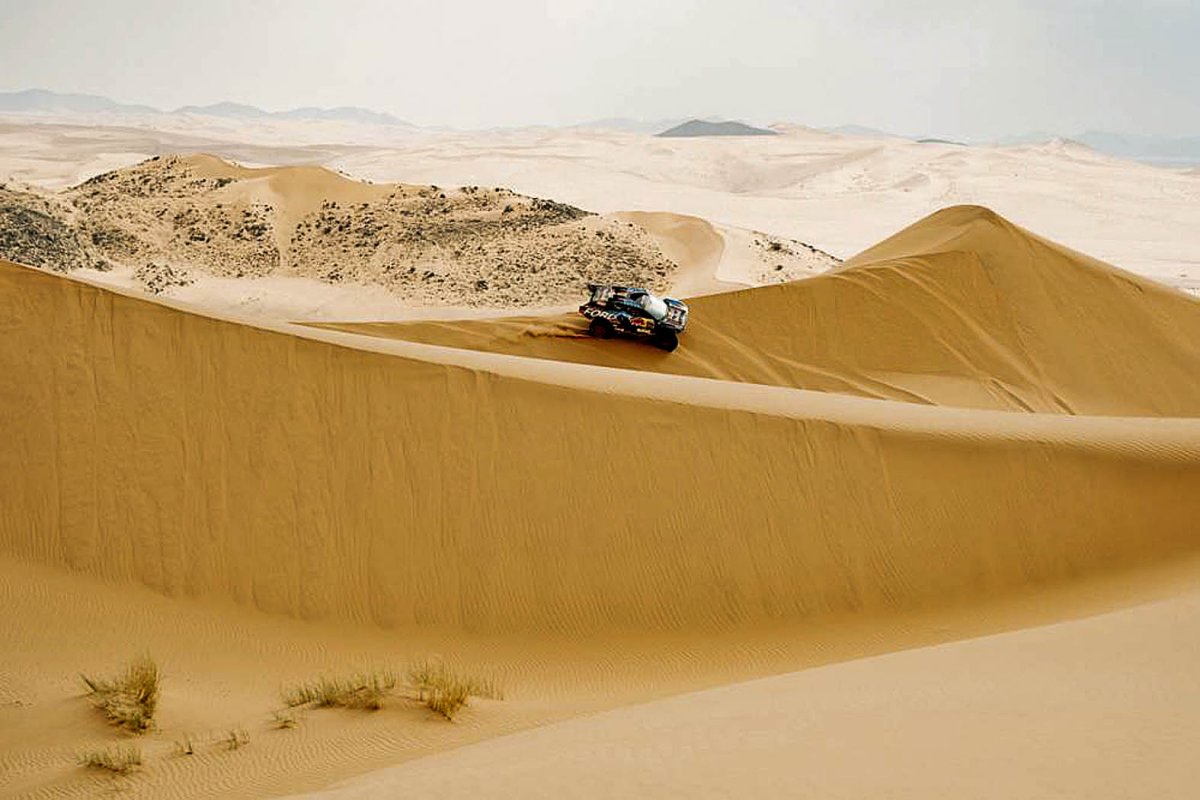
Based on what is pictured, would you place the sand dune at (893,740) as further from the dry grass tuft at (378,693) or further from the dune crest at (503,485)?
the dune crest at (503,485)

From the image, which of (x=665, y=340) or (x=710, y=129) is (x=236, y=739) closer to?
(x=665, y=340)

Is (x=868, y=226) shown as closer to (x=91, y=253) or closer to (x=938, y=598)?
(x=91, y=253)

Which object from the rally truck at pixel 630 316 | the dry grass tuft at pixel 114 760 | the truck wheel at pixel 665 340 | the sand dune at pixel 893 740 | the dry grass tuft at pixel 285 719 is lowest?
the dry grass tuft at pixel 285 719

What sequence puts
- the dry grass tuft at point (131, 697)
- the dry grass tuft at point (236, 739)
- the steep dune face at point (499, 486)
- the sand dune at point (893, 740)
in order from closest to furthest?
the sand dune at point (893, 740) < the dry grass tuft at point (236, 739) < the dry grass tuft at point (131, 697) < the steep dune face at point (499, 486)

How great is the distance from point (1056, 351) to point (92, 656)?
16.0 m

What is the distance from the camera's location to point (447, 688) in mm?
5570

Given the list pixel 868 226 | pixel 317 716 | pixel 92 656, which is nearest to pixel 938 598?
pixel 317 716

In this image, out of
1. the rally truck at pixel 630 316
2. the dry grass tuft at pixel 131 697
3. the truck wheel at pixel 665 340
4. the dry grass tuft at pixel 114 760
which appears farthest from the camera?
the truck wheel at pixel 665 340

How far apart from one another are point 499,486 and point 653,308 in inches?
300

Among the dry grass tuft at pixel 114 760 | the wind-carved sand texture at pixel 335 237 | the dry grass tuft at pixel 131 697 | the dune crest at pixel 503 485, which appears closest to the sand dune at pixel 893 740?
the dry grass tuft at pixel 114 760

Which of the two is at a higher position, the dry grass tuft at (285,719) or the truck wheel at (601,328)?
the truck wheel at (601,328)

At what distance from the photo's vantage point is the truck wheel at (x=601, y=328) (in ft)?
50.5

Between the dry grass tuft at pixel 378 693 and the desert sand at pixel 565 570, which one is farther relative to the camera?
the dry grass tuft at pixel 378 693

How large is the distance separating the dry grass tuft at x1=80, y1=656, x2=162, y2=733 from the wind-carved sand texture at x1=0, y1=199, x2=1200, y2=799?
81mm
